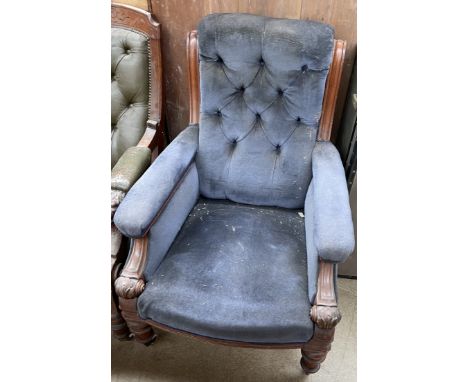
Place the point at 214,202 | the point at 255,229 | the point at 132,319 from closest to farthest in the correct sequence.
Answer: the point at 132,319 → the point at 255,229 → the point at 214,202

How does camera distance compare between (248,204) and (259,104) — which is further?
(248,204)

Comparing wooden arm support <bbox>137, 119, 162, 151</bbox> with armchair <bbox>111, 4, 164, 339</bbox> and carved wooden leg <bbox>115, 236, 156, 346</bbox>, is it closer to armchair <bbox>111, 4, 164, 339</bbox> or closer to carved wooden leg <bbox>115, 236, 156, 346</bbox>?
armchair <bbox>111, 4, 164, 339</bbox>

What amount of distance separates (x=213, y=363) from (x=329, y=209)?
0.81 meters

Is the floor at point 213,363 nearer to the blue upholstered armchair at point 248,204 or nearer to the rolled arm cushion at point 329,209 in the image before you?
the blue upholstered armchair at point 248,204

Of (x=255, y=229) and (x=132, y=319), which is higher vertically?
(x=255, y=229)

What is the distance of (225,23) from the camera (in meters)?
1.22

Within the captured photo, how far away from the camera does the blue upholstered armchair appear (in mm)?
1029

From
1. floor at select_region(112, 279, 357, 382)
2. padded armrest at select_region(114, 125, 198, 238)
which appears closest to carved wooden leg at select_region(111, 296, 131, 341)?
floor at select_region(112, 279, 357, 382)

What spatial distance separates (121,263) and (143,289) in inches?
6.5

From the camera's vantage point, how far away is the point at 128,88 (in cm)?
144

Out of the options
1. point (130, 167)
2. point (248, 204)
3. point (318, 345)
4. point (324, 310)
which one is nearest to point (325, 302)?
point (324, 310)

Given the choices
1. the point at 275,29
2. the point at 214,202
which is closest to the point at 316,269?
the point at 214,202

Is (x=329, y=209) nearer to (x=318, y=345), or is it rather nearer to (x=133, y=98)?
(x=318, y=345)

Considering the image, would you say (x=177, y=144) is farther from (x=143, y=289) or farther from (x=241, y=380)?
(x=241, y=380)
